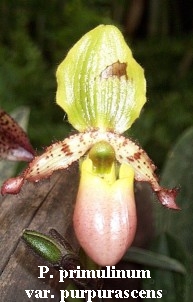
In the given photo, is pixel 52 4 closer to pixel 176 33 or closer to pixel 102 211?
A: pixel 176 33

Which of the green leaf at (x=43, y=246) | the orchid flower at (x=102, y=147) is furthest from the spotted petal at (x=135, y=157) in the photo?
the green leaf at (x=43, y=246)

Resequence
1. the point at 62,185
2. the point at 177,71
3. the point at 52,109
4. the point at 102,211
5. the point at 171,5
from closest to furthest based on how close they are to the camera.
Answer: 1. the point at 102,211
2. the point at 62,185
3. the point at 52,109
4. the point at 177,71
5. the point at 171,5

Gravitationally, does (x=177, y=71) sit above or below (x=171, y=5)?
below

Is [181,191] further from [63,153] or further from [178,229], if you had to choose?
[63,153]

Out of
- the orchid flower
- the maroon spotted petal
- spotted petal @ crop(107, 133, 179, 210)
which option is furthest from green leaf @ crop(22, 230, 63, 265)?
the maroon spotted petal

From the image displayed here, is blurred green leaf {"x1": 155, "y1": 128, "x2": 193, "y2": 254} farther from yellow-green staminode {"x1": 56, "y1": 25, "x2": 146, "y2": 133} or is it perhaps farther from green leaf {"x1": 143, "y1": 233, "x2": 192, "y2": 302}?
yellow-green staminode {"x1": 56, "y1": 25, "x2": 146, "y2": 133}

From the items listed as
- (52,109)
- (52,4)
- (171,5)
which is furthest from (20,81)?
(171,5)

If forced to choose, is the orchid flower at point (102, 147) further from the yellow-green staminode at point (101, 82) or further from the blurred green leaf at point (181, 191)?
the blurred green leaf at point (181, 191)
